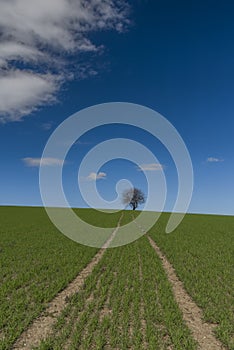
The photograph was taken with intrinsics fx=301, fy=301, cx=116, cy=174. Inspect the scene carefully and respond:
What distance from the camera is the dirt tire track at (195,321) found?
25.9 ft

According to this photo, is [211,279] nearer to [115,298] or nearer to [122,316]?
[115,298]

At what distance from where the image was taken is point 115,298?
11.0 m

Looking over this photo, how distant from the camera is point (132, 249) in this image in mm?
22203

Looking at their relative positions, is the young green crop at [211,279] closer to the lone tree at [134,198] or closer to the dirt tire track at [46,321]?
the dirt tire track at [46,321]

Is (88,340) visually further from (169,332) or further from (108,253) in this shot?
(108,253)

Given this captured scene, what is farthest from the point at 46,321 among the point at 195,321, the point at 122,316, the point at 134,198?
the point at 134,198

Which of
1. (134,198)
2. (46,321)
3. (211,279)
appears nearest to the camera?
(46,321)

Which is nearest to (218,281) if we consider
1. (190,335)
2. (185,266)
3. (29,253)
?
(185,266)

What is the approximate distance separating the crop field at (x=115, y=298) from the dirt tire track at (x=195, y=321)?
0.16 metres

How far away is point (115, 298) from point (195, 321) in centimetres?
Answer: 301

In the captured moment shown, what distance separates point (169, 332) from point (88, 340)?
2235 millimetres

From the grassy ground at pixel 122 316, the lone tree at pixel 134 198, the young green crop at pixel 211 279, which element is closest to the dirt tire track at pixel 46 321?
the grassy ground at pixel 122 316

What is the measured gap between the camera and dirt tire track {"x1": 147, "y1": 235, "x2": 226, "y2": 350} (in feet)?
25.9

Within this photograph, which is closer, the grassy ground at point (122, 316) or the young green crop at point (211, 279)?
the grassy ground at point (122, 316)
